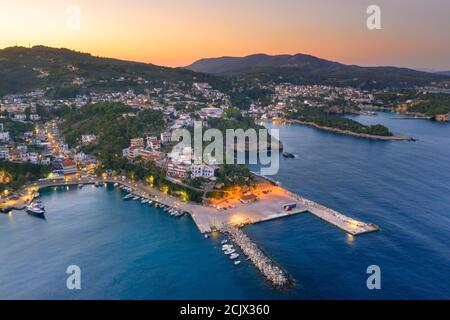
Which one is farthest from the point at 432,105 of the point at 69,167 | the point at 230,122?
the point at 69,167

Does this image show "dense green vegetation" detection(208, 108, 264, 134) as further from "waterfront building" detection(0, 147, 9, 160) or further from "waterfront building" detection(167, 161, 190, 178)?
"waterfront building" detection(0, 147, 9, 160)

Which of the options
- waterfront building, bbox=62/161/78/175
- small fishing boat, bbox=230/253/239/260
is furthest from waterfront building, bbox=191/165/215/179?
waterfront building, bbox=62/161/78/175

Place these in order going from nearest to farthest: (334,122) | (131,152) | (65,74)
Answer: (131,152) < (334,122) < (65,74)

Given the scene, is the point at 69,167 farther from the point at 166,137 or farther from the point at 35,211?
the point at 166,137

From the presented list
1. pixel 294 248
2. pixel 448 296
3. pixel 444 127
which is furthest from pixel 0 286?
pixel 444 127

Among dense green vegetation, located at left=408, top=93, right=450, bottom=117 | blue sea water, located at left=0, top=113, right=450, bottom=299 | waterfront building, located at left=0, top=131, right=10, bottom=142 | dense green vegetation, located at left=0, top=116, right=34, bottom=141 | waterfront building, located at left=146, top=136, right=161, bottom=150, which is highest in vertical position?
dense green vegetation, located at left=408, top=93, right=450, bottom=117

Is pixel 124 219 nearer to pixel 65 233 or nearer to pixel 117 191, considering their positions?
pixel 65 233
